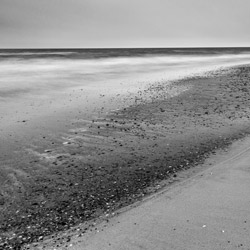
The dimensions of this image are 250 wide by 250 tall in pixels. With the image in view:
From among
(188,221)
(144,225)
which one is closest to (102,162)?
(144,225)

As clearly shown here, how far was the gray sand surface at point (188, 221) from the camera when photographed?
219 inches

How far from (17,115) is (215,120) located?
904 cm

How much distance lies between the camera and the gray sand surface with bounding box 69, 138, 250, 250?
5574 millimetres

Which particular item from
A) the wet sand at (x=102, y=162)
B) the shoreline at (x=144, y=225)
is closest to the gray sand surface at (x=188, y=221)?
the shoreline at (x=144, y=225)

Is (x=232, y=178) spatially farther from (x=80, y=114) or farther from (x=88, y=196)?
(x=80, y=114)

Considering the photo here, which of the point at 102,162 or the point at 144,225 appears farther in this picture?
the point at 102,162

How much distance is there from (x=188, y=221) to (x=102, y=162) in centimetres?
394

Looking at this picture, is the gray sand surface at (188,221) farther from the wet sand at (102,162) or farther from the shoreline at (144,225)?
the wet sand at (102,162)

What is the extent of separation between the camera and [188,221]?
20.5ft

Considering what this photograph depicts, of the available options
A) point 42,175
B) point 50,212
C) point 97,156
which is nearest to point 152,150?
point 97,156

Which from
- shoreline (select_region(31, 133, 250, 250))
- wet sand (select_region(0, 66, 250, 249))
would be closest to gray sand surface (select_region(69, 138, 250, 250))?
shoreline (select_region(31, 133, 250, 250))

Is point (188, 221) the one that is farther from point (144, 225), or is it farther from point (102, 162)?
point (102, 162)

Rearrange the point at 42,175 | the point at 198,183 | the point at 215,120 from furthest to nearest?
the point at 215,120 < the point at 42,175 < the point at 198,183

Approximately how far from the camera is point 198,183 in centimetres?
809
